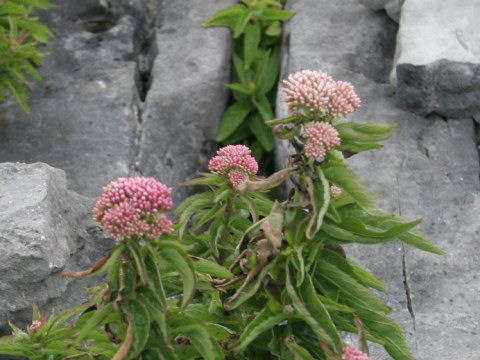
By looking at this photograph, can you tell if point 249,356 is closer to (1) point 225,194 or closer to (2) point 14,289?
(1) point 225,194

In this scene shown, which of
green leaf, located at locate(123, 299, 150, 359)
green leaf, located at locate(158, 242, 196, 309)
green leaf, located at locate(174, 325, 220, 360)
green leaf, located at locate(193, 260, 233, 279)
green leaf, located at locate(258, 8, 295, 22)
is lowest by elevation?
green leaf, located at locate(174, 325, 220, 360)

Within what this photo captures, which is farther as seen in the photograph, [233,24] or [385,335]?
[233,24]

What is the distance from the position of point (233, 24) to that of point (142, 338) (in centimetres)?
385

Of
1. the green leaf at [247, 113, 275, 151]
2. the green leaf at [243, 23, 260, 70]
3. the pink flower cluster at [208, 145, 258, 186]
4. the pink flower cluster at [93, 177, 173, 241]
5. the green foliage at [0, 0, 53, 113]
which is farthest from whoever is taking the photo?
the green leaf at [243, 23, 260, 70]

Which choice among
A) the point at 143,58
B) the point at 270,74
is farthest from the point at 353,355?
the point at 143,58

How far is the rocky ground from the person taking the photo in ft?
12.0

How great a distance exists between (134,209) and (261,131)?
11.1 ft

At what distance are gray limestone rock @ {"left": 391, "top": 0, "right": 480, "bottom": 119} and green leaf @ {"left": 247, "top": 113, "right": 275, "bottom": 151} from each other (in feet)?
3.12

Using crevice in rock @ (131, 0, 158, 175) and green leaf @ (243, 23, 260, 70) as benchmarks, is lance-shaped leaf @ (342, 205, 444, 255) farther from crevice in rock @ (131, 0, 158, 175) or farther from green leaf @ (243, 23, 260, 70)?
green leaf @ (243, 23, 260, 70)

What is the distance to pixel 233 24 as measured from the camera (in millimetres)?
5629

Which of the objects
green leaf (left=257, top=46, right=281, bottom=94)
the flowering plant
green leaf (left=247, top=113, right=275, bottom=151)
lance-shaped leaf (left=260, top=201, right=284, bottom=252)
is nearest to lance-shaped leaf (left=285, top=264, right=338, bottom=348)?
the flowering plant

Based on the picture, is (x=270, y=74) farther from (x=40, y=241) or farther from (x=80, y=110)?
(x=40, y=241)

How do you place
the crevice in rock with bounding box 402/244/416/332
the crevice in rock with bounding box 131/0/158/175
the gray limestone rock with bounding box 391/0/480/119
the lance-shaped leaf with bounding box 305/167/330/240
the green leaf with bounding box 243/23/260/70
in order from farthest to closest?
the green leaf with bounding box 243/23/260/70 < the crevice in rock with bounding box 131/0/158/175 < the gray limestone rock with bounding box 391/0/480/119 < the crevice in rock with bounding box 402/244/416/332 < the lance-shaped leaf with bounding box 305/167/330/240

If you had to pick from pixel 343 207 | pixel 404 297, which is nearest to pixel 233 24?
pixel 404 297
